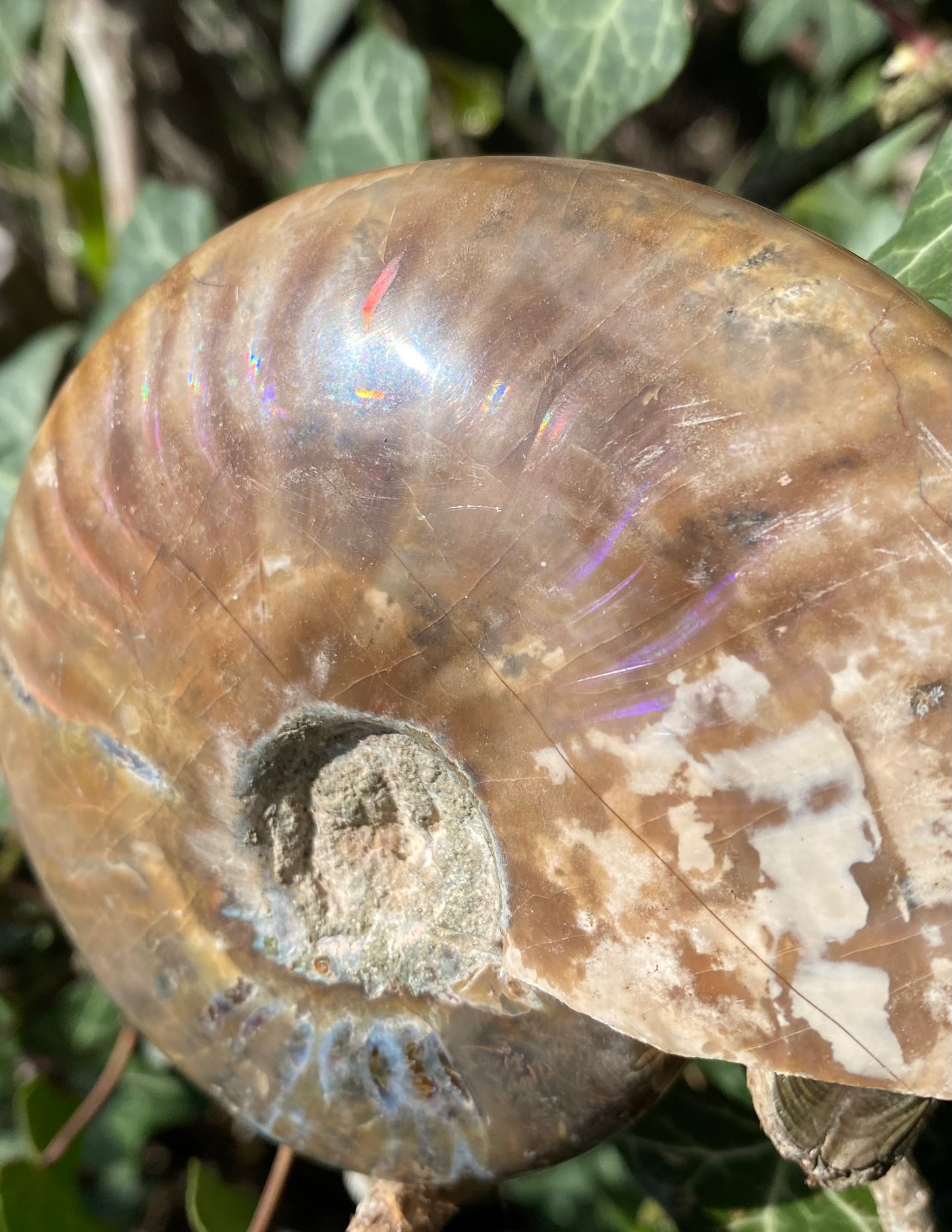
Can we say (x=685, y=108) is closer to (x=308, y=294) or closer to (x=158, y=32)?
(x=158, y=32)

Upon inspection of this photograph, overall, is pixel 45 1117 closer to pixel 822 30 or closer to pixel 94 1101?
pixel 94 1101

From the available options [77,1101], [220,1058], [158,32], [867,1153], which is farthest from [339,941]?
[158,32]

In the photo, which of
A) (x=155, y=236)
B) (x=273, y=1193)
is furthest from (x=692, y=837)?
(x=155, y=236)

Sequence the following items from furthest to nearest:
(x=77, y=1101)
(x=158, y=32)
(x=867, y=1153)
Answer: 1. (x=158, y=32)
2. (x=77, y=1101)
3. (x=867, y=1153)

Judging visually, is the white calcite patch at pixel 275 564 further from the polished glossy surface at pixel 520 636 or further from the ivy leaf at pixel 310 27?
the ivy leaf at pixel 310 27

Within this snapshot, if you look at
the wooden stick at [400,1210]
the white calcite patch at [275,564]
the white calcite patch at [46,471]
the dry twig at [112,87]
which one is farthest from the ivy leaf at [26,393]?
the wooden stick at [400,1210]

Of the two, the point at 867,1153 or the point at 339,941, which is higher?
the point at 339,941
